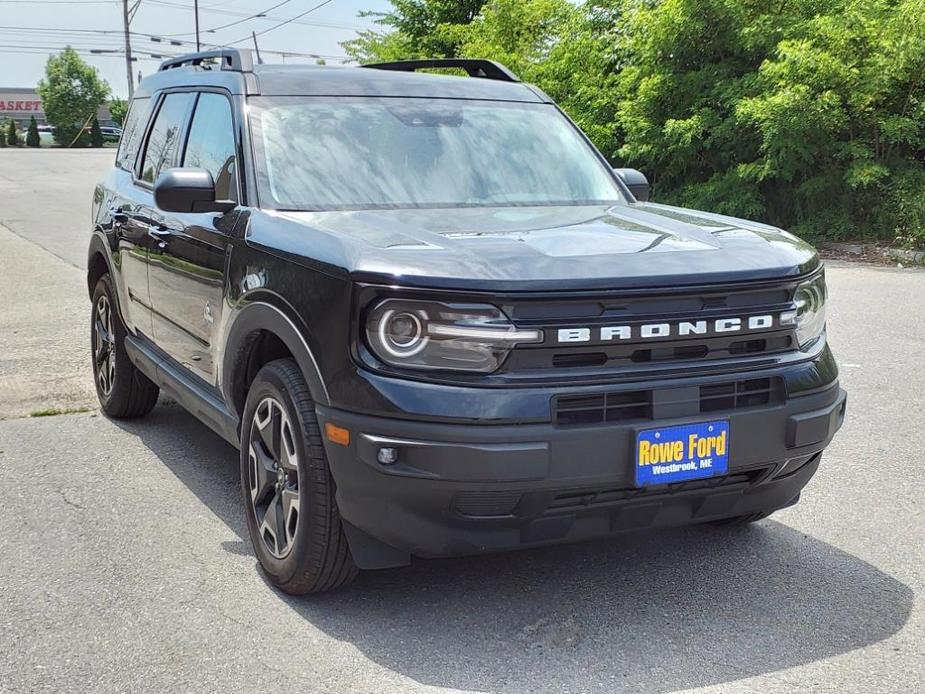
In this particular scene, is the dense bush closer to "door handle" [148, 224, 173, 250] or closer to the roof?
the roof

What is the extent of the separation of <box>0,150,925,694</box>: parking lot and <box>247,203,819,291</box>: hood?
112 cm

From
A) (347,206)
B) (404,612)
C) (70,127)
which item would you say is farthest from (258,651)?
(70,127)

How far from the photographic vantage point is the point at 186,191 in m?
4.06

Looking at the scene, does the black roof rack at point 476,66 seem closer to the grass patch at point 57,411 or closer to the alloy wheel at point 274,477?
the alloy wheel at point 274,477

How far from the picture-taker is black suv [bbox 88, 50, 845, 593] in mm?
3090

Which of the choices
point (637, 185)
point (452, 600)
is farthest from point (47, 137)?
point (452, 600)

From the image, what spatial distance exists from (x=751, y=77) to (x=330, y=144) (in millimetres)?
12335

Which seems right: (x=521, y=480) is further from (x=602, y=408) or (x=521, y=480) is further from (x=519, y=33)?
(x=519, y=33)

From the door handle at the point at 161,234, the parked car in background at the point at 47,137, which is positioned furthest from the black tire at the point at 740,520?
the parked car in background at the point at 47,137

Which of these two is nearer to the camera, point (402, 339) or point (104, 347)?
point (402, 339)

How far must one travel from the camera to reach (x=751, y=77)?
50.4 feet

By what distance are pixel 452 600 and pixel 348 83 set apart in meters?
2.26

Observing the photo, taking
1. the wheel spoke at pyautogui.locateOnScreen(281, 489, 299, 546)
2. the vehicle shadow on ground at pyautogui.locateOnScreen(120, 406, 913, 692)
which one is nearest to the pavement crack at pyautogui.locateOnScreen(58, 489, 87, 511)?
the vehicle shadow on ground at pyautogui.locateOnScreen(120, 406, 913, 692)

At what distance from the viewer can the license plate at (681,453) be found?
314 centimetres
